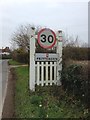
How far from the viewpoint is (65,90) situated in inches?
396

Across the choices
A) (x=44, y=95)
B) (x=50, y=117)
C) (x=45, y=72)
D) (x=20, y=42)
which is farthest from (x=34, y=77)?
(x=20, y=42)

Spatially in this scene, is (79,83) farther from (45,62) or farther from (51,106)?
(45,62)

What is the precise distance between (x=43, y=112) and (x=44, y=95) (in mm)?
2791

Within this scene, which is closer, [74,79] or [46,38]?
[74,79]

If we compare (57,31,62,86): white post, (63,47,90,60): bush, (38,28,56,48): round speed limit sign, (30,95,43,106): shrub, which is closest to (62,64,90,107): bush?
(30,95,43,106): shrub

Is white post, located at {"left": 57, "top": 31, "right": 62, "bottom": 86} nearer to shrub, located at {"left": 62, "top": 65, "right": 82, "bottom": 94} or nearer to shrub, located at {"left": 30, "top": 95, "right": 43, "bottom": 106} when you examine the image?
shrub, located at {"left": 62, "top": 65, "right": 82, "bottom": 94}

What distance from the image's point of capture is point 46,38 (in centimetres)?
1143

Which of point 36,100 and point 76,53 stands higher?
point 76,53

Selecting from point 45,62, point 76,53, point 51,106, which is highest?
point 76,53

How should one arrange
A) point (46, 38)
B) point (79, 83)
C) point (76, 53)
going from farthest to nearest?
point (76, 53), point (46, 38), point (79, 83)

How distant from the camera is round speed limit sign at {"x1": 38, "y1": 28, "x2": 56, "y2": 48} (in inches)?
444

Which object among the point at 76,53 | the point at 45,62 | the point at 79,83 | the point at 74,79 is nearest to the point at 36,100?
the point at 74,79

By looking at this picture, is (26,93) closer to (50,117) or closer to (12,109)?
(12,109)

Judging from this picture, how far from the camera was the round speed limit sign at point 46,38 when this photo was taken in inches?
444
